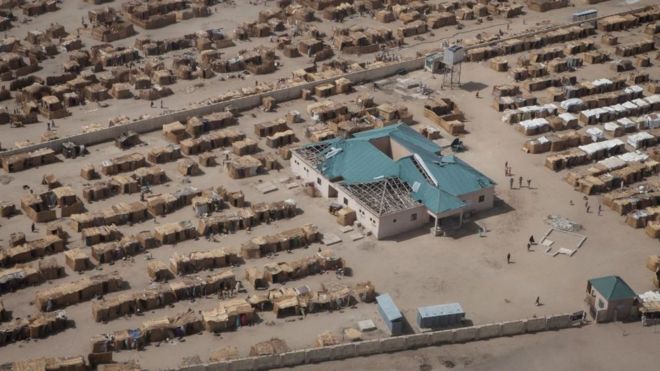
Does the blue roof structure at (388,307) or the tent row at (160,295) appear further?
the tent row at (160,295)

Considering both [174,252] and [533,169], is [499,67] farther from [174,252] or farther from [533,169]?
[174,252]

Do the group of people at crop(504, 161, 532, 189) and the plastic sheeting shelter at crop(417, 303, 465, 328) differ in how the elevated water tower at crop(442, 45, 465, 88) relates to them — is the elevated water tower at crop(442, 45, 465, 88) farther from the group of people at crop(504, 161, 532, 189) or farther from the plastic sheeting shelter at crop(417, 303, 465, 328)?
the plastic sheeting shelter at crop(417, 303, 465, 328)

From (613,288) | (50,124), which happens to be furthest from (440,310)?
(50,124)

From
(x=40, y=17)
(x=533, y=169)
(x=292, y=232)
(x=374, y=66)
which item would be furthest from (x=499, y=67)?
(x=40, y=17)

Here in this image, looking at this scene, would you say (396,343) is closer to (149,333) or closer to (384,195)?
(149,333)

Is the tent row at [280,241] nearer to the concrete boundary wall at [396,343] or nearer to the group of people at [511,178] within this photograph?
the concrete boundary wall at [396,343]

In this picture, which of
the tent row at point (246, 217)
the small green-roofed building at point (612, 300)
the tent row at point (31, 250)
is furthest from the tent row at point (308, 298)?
the tent row at point (31, 250)
